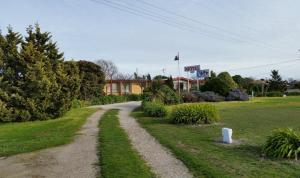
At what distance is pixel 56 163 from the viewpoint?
934cm

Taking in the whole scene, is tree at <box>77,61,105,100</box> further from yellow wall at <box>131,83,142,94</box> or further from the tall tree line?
the tall tree line

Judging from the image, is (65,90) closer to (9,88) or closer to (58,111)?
(58,111)

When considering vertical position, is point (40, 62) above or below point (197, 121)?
above

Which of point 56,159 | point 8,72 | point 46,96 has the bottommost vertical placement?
point 56,159

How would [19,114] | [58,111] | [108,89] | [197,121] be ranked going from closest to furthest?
[197,121] < [19,114] < [58,111] < [108,89]

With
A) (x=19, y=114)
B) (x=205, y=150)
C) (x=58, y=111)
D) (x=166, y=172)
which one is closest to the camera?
(x=166, y=172)

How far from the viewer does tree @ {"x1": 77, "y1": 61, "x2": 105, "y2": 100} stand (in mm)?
46406

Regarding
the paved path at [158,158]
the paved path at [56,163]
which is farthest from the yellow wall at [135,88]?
the paved path at [56,163]

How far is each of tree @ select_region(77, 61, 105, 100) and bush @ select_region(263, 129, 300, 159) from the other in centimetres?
3725

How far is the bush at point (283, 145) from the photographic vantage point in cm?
880

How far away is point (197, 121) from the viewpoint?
666 inches

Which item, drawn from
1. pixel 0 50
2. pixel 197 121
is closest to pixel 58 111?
pixel 0 50

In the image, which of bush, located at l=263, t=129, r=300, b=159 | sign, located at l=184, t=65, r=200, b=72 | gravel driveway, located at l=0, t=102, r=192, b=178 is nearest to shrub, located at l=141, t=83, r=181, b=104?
sign, located at l=184, t=65, r=200, b=72

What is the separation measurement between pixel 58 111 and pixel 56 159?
48.2ft
